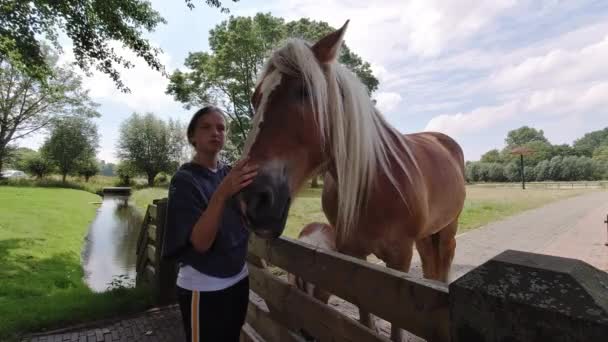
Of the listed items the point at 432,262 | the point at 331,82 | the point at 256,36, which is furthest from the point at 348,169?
the point at 256,36

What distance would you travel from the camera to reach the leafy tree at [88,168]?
38.9 metres

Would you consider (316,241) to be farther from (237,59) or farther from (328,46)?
(237,59)

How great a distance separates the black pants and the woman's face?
0.74 meters

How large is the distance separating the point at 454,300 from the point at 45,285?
701cm

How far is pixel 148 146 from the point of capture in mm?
46094

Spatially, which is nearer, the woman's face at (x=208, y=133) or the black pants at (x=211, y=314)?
the black pants at (x=211, y=314)

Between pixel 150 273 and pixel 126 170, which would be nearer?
pixel 150 273

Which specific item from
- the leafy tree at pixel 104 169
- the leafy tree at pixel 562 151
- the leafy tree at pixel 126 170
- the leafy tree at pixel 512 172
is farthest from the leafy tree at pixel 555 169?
the leafy tree at pixel 104 169

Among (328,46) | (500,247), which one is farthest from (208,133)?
(500,247)

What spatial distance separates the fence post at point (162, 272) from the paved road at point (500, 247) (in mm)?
177

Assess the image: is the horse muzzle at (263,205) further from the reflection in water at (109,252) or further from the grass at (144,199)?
the grass at (144,199)

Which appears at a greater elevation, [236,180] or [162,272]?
[236,180]

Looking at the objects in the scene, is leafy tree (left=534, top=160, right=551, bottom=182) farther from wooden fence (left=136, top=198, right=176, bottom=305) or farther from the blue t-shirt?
the blue t-shirt

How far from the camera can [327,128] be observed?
1637 mm
